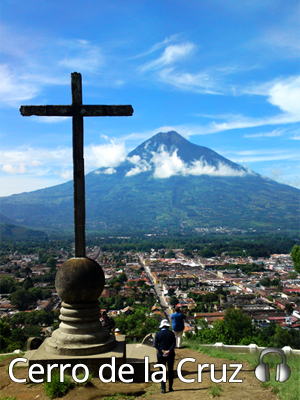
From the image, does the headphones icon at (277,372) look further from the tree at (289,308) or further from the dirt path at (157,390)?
the tree at (289,308)

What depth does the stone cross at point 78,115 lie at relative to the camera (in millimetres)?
6730

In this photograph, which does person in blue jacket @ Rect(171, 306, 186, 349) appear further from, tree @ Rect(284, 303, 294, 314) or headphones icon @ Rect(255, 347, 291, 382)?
tree @ Rect(284, 303, 294, 314)

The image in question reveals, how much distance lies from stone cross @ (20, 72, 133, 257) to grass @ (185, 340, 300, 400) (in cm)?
329

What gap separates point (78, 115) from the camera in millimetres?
6910

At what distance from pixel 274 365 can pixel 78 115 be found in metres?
5.66

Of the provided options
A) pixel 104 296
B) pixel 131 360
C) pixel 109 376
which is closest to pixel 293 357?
pixel 131 360

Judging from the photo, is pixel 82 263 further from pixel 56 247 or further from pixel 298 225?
pixel 298 225

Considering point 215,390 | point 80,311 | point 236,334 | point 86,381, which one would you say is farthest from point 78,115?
point 236,334

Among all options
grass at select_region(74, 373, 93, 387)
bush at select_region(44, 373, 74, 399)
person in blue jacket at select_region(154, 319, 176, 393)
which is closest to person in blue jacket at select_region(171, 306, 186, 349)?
person in blue jacket at select_region(154, 319, 176, 393)

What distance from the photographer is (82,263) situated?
6.25 m

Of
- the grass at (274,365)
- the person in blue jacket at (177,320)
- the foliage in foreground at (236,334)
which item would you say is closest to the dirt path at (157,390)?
the grass at (274,365)

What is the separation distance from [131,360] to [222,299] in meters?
44.9

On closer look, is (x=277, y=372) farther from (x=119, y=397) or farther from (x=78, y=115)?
(x=78, y=115)

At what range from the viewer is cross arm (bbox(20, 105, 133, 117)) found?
6766 mm
